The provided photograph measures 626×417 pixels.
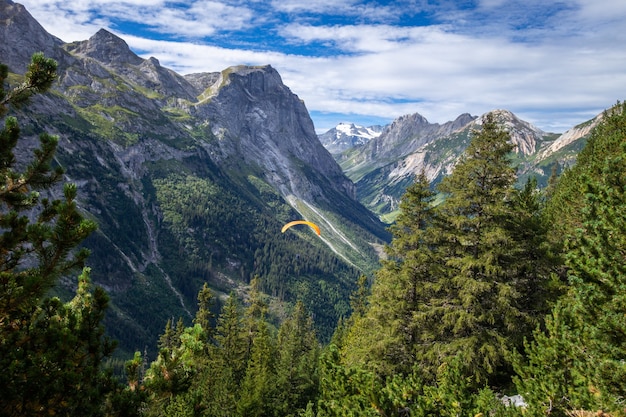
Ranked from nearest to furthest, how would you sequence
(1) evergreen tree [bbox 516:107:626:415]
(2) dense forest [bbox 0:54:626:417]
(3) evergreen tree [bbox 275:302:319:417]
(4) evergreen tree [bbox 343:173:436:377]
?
(2) dense forest [bbox 0:54:626:417] → (1) evergreen tree [bbox 516:107:626:415] → (4) evergreen tree [bbox 343:173:436:377] → (3) evergreen tree [bbox 275:302:319:417]

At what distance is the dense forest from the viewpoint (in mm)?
7637

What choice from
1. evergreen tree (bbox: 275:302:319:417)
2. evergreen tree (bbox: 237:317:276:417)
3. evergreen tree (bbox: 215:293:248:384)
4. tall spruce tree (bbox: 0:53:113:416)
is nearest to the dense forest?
tall spruce tree (bbox: 0:53:113:416)

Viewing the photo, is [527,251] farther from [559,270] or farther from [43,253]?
[43,253]

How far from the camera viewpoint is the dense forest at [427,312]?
7.64 meters

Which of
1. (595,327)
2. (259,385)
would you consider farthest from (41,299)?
(259,385)

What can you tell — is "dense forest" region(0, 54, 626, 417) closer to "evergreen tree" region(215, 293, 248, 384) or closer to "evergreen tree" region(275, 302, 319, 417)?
"evergreen tree" region(275, 302, 319, 417)

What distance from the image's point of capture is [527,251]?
21.7 metres

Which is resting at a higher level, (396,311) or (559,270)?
(559,270)

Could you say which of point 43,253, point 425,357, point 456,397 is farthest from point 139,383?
point 425,357

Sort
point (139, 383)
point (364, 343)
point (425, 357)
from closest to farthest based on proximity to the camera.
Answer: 1. point (139, 383)
2. point (425, 357)
3. point (364, 343)

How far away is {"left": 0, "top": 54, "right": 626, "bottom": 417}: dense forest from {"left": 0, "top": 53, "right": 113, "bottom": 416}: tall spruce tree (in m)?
0.03

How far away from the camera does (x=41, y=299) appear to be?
25.2 feet

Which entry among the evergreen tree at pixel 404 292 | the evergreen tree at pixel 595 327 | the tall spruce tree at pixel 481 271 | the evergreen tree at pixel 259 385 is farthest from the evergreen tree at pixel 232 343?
the evergreen tree at pixel 595 327

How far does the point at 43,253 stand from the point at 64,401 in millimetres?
3182
